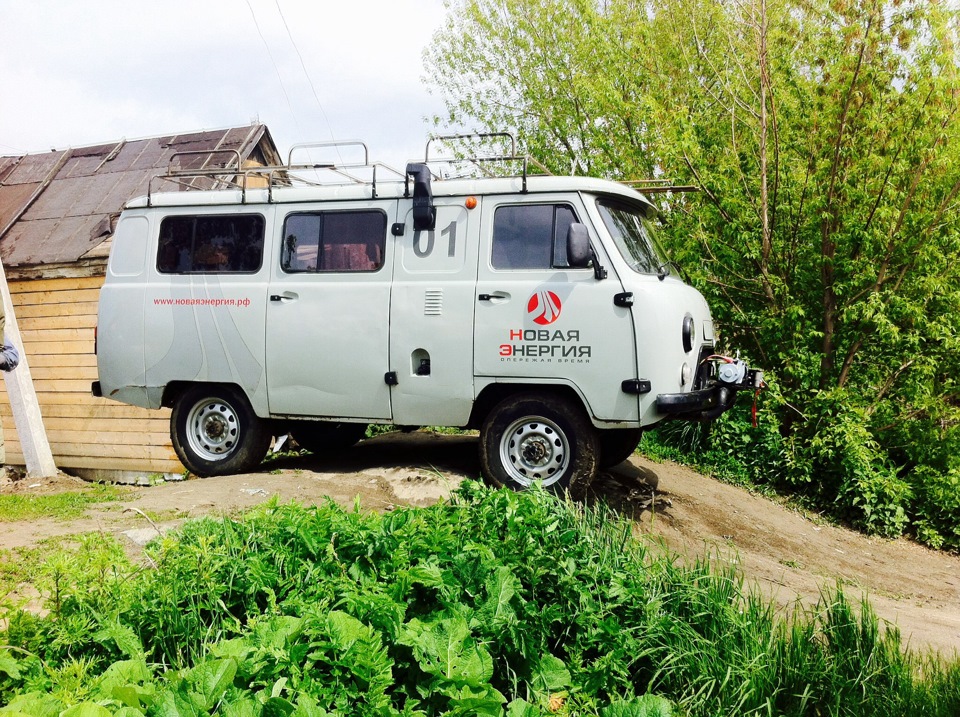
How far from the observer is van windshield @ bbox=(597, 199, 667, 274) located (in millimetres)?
6898

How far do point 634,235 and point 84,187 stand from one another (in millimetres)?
10696

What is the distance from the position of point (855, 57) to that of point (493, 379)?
213 inches

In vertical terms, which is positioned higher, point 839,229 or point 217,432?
point 839,229

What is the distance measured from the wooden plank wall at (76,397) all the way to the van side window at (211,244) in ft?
17.4

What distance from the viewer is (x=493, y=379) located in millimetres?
6961

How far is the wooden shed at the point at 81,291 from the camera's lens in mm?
12977

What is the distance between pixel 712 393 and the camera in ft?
23.4

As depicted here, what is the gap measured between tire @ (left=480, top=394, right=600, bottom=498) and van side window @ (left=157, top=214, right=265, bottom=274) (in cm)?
272

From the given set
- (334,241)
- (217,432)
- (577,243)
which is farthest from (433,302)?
(217,432)

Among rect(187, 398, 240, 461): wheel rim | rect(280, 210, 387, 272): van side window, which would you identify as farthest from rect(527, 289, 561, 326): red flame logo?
rect(187, 398, 240, 461): wheel rim

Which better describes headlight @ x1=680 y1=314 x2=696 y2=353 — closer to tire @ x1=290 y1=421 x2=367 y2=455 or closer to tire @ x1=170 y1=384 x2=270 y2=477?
tire @ x1=170 y1=384 x2=270 y2=477

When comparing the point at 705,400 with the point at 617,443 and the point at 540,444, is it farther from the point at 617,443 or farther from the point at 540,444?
the point at 540,444

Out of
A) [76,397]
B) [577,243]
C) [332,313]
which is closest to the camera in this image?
[577,243]

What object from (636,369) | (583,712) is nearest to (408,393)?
(636,369)
